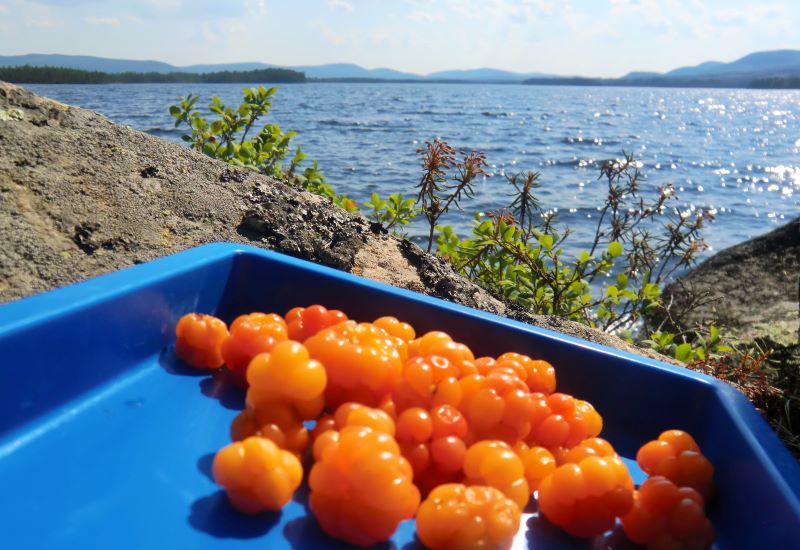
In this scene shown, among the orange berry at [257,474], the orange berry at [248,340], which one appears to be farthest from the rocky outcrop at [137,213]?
the orange berry at [257,474]

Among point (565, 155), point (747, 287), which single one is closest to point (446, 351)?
point (747, 287)

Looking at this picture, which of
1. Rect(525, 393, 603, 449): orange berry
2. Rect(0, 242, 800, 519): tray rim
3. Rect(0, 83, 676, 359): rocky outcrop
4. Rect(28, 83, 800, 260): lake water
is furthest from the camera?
Rect(28, 83, 800, 260): lake water

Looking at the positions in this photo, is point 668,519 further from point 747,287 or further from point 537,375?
point 747,287

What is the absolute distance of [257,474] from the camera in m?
1.20

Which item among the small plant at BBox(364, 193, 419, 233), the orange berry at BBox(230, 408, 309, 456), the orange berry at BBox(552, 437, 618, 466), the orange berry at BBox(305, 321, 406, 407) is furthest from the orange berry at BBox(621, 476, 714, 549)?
the small plant at BBox(364, 193, 419, 233)

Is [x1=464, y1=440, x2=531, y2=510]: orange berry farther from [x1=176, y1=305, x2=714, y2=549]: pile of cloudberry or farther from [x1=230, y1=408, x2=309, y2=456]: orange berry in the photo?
[x1=230, y1=408, x2=309, y2=456]: orange berry

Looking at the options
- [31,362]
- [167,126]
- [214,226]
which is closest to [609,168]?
[214,226]

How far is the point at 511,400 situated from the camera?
4.42ft

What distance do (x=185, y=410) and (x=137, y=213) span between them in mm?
1155

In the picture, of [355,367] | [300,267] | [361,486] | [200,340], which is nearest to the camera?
[361,486]

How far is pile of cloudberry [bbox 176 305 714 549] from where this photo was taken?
1135mm

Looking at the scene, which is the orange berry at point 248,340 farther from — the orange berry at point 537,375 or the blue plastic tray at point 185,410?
the orange berry at point 537,375

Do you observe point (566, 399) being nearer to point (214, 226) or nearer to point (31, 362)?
point (31, 362)

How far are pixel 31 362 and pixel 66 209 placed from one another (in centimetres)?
106
